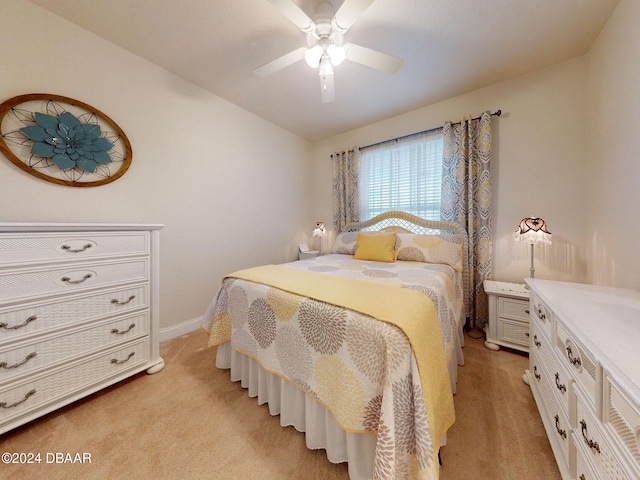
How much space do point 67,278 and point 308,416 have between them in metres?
1.61

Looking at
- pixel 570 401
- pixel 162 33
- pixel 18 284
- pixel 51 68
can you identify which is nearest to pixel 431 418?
pixel 570 401

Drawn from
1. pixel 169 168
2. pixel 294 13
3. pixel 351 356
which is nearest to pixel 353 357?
pixel 351 356

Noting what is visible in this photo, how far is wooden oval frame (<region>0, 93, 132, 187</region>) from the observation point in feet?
4.61

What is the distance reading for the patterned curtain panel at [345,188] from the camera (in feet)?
10.7

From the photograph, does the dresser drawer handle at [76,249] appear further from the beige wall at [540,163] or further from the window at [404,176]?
the beige wall at [540,163]

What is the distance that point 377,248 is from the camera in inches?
93.2

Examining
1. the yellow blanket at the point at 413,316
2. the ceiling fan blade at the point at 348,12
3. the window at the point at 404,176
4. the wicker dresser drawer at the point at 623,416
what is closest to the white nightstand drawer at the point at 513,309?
the window at the point at 404,176

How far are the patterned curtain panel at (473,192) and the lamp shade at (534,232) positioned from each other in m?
0.33

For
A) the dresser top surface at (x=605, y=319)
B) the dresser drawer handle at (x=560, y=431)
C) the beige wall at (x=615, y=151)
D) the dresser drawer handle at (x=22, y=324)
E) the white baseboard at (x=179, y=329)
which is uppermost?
the beige wall at (x=615, y=151)

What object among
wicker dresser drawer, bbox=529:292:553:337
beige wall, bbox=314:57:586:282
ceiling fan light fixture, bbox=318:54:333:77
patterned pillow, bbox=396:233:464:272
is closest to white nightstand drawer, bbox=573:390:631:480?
wicker dresser drawer, bbox=529:292:553:337

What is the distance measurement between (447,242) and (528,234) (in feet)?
1.99

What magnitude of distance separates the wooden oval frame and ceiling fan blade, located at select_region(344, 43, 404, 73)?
1925 mm

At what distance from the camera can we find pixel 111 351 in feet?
4.95

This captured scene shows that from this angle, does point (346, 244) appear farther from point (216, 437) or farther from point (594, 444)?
point (594, 444)
